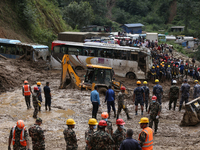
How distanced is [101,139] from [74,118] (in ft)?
20.8

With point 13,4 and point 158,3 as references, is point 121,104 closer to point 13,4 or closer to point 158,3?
point 13,4

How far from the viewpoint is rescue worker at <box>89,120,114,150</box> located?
229 inches

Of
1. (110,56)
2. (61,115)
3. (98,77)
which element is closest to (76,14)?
(110,56)

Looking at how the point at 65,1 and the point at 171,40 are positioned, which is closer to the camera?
the point at 171,40

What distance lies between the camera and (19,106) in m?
13.5

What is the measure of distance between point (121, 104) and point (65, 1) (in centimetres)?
5212

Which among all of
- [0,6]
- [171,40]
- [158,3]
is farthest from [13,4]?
[158,3]

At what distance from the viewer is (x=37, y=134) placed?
652 cm

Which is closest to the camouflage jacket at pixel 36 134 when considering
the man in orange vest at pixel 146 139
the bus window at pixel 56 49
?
the man in orange vest at pixel 146 139

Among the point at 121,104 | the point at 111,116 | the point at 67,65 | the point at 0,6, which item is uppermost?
the point at 0,6

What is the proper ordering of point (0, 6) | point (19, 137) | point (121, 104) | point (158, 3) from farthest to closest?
point (158, 3), point (0, 6), point (121, 104), point (19, 137)

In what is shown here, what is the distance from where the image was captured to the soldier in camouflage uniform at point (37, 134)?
6500 mm

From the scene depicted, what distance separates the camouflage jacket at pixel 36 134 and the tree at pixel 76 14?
43.4 metres

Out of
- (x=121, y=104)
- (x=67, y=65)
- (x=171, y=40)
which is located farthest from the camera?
(x=171, y=40)
